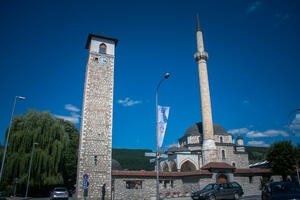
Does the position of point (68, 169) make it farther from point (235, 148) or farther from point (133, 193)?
point (235, 148)

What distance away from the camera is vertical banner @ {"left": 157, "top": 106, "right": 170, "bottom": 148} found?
1563 cm

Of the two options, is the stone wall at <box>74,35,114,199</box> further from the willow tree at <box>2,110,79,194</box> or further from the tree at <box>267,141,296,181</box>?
the tree at <box>267,141,296,181</box>

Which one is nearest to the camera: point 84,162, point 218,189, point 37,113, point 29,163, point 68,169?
point 218,189

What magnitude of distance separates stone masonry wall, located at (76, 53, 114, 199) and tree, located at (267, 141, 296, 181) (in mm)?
21286

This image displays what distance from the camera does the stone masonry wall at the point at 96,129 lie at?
70.8ft

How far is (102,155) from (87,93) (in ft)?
22.3

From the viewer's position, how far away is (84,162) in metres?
21.8

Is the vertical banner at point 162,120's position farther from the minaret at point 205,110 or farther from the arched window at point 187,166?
the arched window at point 187,166

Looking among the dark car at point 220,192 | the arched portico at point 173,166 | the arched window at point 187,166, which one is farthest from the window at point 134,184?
the arched window at point 187,166

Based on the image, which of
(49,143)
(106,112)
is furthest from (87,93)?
(49,143)

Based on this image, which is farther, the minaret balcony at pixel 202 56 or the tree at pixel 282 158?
the minaret balcony at pixel 202 56

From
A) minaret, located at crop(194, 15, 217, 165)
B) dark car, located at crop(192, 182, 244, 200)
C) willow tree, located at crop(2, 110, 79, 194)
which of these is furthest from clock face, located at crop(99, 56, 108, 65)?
minaret, located at crop(194, 15, 217, 165)

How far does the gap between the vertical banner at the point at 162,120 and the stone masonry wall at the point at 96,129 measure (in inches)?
372

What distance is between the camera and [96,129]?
2336 cm
